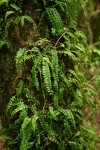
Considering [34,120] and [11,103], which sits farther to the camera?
[11,103]

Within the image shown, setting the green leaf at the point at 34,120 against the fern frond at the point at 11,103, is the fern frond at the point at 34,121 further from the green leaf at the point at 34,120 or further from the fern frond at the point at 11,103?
the fern frond at the point at 11,103

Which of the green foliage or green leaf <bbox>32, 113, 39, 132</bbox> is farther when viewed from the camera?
the green foliage

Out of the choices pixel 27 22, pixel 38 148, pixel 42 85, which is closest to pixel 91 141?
pixel 38 148

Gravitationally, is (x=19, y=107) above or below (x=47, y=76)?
below

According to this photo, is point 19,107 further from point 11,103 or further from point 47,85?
point 47,85

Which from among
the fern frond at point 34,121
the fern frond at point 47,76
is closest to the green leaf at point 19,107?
the fern frond at point 34,121

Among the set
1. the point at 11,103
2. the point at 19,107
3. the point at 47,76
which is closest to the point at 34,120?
the point at 19,107

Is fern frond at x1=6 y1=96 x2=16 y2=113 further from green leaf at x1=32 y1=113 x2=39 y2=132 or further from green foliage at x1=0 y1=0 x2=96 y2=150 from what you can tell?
green leaf at x1=32 y1=113 x2=39 y2=132

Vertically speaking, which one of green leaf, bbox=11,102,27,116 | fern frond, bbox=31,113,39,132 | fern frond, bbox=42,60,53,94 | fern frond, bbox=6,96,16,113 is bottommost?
fern frond, bbox=31,113,39,132

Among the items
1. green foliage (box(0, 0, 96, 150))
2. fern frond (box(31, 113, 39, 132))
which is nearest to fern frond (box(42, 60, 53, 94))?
green foliage (box(0, 0, 96, 150))

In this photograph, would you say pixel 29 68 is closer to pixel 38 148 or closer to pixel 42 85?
pixel 42 85
